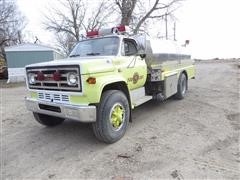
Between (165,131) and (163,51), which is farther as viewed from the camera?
(163,51)

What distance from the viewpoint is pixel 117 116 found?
15.1ft

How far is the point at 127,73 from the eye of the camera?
16.6 feet

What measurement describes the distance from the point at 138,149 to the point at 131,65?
1.95 meters

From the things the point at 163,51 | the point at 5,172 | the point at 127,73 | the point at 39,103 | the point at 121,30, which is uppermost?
the point at 121,30

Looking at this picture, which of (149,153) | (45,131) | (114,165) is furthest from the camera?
(45,131)

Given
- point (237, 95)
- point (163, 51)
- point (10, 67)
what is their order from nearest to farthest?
point (163, 51)
point (237, 95)
point (10, 67)

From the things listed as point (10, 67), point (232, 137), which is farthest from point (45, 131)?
point (10, 67)

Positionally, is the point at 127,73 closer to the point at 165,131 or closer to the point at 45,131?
the point at 165,131

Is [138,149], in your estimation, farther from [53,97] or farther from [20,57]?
[20,57]

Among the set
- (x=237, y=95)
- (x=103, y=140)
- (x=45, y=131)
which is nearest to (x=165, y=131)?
(x=103, y=140)

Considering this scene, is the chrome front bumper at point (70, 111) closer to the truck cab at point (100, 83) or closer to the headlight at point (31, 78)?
the truck cab at point (100, 83)

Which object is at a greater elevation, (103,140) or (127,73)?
(127,73)

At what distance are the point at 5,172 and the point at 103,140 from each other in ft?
5.64

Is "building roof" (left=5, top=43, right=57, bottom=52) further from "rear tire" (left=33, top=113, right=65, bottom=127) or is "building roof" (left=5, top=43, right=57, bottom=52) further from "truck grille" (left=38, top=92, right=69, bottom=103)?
"truck grille" (left=38, top=92, right=69, bottom=103)
